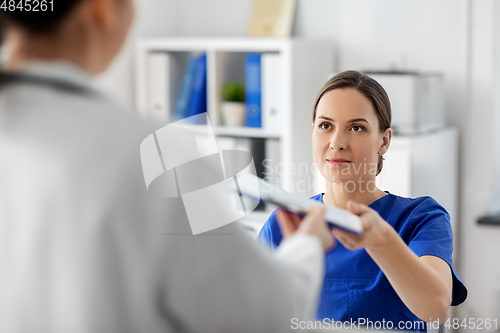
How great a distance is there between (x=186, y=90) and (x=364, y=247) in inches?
75.9

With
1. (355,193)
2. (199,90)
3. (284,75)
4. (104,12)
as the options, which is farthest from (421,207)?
(199,90)

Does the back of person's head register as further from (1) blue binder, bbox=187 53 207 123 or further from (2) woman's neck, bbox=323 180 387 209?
(1) blue binder, bbox=187 53 207 123

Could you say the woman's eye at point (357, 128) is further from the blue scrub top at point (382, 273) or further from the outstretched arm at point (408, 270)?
the outstretched arm at point (408, 270)

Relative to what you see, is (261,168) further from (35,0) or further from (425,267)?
(35,0)

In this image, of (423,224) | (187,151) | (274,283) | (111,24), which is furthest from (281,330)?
(423,224)

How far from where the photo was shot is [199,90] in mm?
2875

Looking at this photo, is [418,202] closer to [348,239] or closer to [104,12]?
[348,239]

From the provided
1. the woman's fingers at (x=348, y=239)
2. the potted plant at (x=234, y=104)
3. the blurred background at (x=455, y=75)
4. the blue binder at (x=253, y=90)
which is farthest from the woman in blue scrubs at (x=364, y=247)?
the potted plant at (x=234, y=104)

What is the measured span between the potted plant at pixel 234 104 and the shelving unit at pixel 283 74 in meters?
0.04

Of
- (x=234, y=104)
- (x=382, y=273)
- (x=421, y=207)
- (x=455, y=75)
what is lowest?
(x=382, y=273)

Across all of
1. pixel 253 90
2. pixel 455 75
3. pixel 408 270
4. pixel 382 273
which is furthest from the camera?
pixel 253 90

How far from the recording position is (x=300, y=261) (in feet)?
2.10

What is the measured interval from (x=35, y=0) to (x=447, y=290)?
3.17ft

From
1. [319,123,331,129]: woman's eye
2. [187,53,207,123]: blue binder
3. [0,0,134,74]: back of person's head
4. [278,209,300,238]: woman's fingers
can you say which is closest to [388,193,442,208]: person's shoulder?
→ [319,123,331,129]: woman's eye
